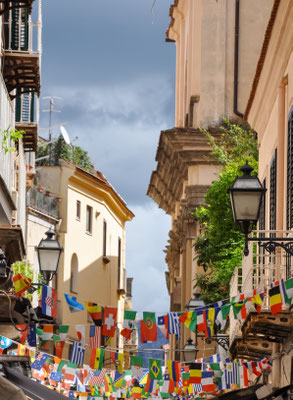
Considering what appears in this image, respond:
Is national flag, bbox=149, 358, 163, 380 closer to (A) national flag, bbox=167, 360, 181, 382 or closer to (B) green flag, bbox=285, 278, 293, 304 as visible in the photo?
(A) national flag, bbox=167, 360, 181, 382

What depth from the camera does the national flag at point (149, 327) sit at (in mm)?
20703

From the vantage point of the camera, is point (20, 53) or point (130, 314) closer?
point (130, 314)

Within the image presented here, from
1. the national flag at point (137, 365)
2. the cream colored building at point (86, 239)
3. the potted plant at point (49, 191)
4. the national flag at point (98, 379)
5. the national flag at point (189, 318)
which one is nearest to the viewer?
the national flag at point (189, 318)

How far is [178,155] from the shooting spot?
4375cm

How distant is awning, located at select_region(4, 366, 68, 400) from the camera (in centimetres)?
1395

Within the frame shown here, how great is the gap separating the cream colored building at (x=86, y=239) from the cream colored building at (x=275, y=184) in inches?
1146

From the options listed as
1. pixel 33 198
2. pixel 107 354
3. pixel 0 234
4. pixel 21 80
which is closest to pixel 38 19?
pixel 21 80

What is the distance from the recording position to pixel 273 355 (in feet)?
75.0

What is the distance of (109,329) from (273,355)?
316cm

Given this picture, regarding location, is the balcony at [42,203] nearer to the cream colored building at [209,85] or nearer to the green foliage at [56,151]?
the green foliage at [56,151]

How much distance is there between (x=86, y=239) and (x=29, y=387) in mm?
44859

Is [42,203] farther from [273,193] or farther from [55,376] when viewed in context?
[273,193]

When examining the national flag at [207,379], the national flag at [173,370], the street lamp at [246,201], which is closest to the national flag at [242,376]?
the national flag at [207,379]

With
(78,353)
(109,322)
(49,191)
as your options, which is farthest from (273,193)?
(49,191)
